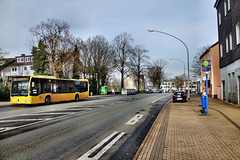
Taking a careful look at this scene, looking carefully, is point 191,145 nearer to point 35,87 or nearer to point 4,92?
point 35,87

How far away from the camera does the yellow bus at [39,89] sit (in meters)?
18.0

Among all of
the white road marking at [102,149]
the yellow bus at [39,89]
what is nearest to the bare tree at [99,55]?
the yellow bus at [39,89]

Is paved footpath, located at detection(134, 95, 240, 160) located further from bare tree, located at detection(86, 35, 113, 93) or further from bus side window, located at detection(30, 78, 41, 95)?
bare tree, located at detection(86, 35, 113, 93)

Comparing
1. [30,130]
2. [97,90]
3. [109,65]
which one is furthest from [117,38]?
[30,130]

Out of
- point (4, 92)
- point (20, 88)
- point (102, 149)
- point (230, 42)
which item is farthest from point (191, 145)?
point (4, 92)

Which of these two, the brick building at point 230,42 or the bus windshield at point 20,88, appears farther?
the bus windshield at point 20,88

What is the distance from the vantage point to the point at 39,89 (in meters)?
19.0

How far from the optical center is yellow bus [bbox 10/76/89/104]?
18.0 m

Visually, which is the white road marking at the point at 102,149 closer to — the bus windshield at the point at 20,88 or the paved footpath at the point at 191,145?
the paved footpath at the point at 191,145

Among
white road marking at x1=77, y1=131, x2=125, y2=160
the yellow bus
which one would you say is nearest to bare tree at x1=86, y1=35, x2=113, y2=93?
the yellow bus

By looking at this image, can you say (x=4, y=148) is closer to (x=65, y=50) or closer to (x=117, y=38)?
(x=65, y=50)

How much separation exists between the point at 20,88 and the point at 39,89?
161 centimetres

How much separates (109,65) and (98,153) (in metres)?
42.8

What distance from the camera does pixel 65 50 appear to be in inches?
1404
